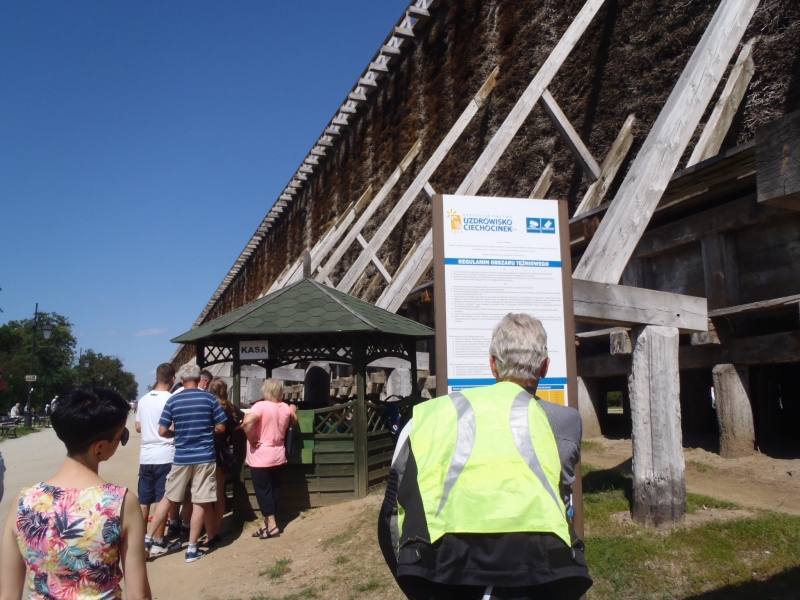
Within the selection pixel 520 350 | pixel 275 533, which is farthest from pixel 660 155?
pixel 275 533

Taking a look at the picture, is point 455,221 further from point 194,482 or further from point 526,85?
point 526,85

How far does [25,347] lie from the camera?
211 feet

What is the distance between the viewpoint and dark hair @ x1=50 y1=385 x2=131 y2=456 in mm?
2533

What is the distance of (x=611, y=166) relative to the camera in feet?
30.5

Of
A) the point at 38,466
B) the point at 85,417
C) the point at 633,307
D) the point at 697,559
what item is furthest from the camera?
the point at 38,466

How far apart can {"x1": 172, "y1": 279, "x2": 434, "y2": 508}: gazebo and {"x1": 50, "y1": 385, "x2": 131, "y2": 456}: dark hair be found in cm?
503

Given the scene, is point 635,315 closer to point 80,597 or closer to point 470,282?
point 470,282

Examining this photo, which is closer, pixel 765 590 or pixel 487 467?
pixel 487 467

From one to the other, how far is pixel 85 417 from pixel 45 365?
71773 mm

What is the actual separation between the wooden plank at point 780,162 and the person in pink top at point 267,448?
5498 millimetres

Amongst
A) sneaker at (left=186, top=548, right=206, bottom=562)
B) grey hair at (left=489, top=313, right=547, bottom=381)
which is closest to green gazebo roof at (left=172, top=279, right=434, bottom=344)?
sneaker at (left=186, top=548, right=206, bottom=562)

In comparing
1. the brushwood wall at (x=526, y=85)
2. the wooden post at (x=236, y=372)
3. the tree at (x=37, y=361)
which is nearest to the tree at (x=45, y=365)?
the tree at (x=37, y=361)

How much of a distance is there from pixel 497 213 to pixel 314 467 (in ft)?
16.9

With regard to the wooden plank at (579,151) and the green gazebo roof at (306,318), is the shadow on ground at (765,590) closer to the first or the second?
the green gazebo roof at (306,318)
